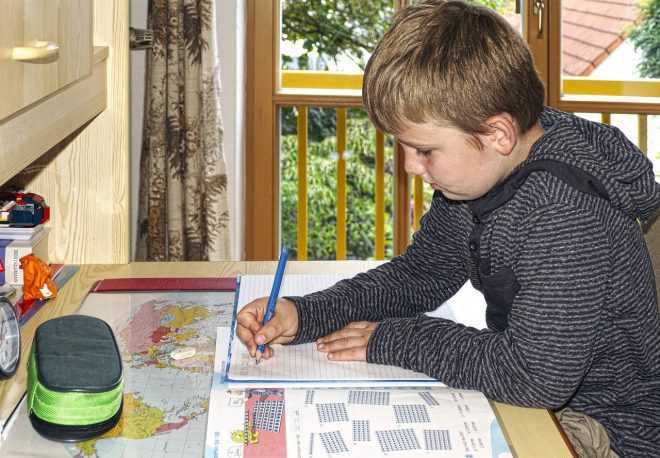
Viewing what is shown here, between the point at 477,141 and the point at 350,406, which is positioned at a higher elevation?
the point at 477,141

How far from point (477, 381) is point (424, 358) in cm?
7

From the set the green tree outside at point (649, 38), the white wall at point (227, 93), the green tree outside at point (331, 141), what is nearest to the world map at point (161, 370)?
the white wall at point (227, 93)

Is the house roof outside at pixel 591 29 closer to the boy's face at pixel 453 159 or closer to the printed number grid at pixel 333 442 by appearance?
the boy's face at pixel 453 159

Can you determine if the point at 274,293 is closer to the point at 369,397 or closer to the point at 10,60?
the point at 369,397

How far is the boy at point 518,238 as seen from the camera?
3.24ft

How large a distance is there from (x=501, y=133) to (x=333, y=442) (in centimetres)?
39

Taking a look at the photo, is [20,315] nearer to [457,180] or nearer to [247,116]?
[457,180]

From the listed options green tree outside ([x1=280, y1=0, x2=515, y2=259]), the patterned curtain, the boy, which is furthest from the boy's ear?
green tree outside ([x1=280, y1=0, x2=515, y2=259])

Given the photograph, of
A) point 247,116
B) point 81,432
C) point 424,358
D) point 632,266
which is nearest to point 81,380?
point 81,432

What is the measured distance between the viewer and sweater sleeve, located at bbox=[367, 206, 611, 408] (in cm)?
98

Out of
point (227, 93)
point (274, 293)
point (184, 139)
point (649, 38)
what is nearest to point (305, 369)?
point (274, 293)

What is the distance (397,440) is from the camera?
884 millimetres

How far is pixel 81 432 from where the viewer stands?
0.87 metres

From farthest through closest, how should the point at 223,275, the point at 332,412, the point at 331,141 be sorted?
the point at 331,141 < the point at 223,275 < the point at 332,412
